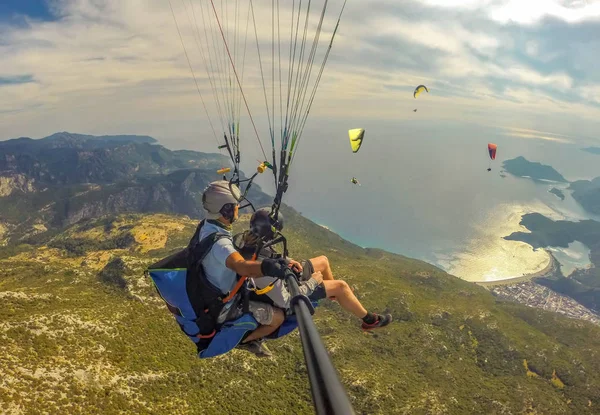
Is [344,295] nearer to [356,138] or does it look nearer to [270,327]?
[270,327]

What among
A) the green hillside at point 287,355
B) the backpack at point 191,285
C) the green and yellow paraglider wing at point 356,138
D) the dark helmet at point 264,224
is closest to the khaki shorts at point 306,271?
the dark helmet at point 264,224

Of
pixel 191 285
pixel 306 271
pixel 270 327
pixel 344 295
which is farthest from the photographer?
pixel 344 295

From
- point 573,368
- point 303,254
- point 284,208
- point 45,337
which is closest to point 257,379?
point 45,337

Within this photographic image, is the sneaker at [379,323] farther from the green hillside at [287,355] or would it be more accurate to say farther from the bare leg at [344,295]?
the green hillside at [287,355]

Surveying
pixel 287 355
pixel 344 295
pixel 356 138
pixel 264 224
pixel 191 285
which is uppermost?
pixel 356 138

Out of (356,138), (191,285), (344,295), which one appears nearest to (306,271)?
(344,295)

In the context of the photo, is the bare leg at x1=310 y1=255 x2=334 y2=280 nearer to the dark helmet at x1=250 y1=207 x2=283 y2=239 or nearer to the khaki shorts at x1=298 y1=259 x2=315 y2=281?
the khaki shorts at x1=298 y1=259 x2=315 y2=281

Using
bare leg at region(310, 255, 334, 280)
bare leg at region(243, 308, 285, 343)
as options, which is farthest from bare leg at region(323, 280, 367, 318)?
bare leg at region(243, 308, 285, 343)
